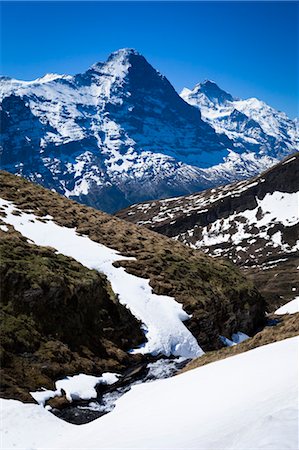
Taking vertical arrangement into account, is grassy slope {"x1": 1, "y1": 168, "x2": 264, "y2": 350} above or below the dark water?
above

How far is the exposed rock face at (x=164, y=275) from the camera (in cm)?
3595

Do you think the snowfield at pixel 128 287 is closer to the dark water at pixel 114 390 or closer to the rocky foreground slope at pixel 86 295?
the rocky foreground slope at pixel 86 295

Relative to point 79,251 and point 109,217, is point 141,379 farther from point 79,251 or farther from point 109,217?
point 109,217

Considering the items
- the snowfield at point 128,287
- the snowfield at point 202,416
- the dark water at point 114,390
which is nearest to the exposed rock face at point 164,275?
the snowfield at point 128,287

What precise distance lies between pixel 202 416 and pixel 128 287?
24.5 meters

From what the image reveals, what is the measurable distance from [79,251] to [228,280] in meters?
15.2

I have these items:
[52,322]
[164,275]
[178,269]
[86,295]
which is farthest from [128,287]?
[52,322]

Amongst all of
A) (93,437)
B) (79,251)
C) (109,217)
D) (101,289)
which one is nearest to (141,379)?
(101,289)

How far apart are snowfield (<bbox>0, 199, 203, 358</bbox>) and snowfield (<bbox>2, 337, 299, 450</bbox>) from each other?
1194 cm

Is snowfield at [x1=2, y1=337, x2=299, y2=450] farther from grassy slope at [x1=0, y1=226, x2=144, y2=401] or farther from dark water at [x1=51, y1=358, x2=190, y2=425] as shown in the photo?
grassy slope at [x1=0, y1=226, x2=144, y2=401]

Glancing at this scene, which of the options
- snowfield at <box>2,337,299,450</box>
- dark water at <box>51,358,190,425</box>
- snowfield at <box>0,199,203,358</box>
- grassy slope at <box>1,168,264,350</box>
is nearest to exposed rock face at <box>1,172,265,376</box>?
grassy slope at <box>1,168,264,350</box>

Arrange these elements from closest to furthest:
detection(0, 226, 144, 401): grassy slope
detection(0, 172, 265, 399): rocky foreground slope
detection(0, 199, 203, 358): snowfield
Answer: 1. detection(0, 226, 144, 401): grassy slope
2. detection(0, 172, 265, 399): rocky foreground slope
3. detection(0, 199, 203, 358): snowfield

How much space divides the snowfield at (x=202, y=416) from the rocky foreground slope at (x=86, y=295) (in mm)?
4222

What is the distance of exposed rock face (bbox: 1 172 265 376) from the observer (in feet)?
118
